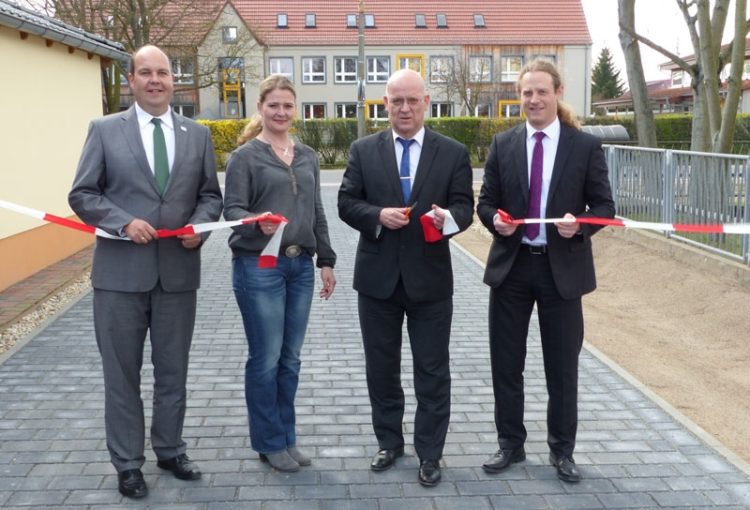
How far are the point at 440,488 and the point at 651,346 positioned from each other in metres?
4.44

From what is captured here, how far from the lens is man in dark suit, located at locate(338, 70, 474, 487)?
4.47m

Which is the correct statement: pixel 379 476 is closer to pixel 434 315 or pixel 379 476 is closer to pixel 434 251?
pixel 434 315

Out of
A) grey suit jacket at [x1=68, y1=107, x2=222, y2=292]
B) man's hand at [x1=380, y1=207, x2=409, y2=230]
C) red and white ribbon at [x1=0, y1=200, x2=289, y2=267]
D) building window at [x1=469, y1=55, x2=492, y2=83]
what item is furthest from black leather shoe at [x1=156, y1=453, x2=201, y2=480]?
building window at [x1=469, y1=55, x2=492, y2=83]

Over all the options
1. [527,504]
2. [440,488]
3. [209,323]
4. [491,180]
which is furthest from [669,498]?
[209,323]

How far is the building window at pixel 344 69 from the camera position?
177 feet

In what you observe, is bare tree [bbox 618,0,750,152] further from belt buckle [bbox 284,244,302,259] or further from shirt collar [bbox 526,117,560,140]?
belt buckle [bbox 284,244,302,259]

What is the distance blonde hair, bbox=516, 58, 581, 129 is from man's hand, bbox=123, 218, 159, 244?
210 centimetres

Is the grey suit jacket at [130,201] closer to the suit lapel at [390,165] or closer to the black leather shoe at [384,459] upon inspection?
the suit lapel at [390,165]

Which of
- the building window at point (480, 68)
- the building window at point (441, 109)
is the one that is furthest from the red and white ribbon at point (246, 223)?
the building window at point (441, 109)

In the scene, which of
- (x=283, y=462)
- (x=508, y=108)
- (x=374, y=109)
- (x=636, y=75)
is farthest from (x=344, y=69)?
(x=283, y=462)

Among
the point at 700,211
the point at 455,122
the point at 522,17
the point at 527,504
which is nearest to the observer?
the point at 527,504

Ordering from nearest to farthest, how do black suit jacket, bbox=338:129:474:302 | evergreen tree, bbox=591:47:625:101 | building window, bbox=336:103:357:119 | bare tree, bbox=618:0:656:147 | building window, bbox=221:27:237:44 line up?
black suit jacket, bbox=338:129:474:302
bare tree, bbox=618:0:656:147
building window, bbox=221:27:237:44
building window, bbox=336:103:357:119
evergreen tree, bbox=591:47:625:101

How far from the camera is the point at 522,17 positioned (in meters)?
55.1

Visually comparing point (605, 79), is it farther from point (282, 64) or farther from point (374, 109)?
point (282, 64)
